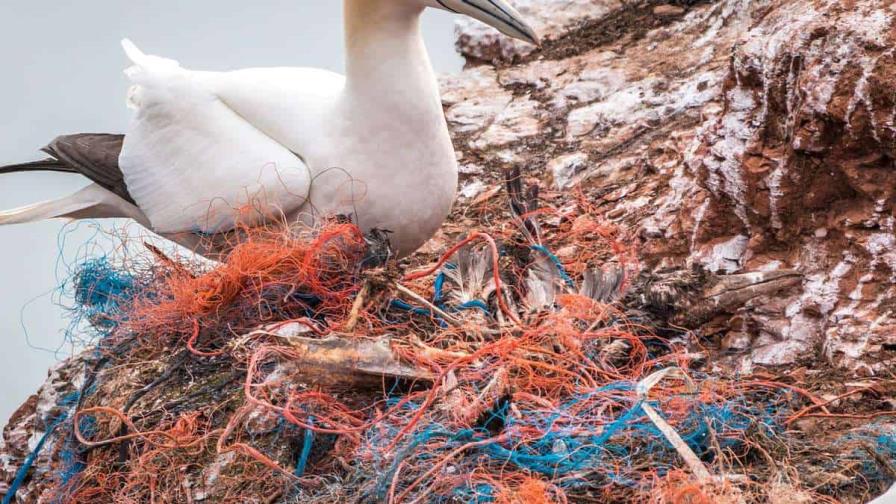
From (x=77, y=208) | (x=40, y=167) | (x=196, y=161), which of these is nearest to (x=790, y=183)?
(x=196, y=161)

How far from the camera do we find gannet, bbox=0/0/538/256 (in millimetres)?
4641

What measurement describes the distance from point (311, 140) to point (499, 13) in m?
0.96

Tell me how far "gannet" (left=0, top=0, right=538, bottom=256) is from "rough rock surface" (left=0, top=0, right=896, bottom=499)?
943mm

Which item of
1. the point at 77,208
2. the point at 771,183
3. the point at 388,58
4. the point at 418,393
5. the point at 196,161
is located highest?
the point at 388,58

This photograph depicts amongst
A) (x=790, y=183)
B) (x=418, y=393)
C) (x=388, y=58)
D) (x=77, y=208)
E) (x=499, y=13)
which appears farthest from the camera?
(x=77, y=208)

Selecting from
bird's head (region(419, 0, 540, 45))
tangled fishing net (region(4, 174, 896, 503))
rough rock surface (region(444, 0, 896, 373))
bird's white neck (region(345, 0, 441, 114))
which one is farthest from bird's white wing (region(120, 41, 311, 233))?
rough rock surface (region(444, 0, 896, 373))

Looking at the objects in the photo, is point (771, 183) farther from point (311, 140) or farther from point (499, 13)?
point (311, 140)

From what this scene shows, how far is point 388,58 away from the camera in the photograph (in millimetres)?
4668

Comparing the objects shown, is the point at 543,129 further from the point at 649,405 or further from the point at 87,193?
the point at 649,405

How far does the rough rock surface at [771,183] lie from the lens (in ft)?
12.8

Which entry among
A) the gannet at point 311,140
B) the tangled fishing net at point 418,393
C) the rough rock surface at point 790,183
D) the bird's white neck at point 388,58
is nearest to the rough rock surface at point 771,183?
the rough rock surface at point 790,183

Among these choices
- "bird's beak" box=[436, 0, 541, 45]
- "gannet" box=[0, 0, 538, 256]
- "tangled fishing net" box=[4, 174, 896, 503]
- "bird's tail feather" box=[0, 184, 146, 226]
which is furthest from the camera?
"bird's tail feather" box=[0, 184, 146, 226]

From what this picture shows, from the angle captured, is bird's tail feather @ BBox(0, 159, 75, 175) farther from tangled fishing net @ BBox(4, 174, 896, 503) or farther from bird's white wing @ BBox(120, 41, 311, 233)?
tangled fishing net @ BBox(4, 174, 896, 503)

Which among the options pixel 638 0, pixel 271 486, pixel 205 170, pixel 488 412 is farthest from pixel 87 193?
pixel 638 0
